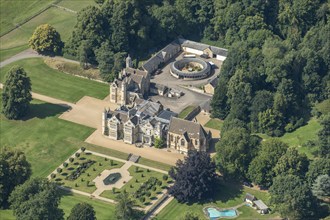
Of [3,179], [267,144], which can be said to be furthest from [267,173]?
[3,179]

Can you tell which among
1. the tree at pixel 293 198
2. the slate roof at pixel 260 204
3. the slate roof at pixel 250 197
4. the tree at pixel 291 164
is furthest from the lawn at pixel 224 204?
the tree at pixel 291 164

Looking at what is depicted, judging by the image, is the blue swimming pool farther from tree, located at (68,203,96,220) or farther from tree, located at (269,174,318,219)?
tree, located at (68,203,96,220)

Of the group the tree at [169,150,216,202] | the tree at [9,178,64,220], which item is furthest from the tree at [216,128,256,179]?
the tree at [9,178,64,220]

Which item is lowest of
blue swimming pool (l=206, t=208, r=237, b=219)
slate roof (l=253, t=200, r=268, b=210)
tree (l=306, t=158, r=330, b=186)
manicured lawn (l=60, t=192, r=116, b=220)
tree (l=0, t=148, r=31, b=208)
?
manicured lawn (l=60, t=192, r=116, b=220)

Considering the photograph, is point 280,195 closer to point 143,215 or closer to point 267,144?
point 267,144

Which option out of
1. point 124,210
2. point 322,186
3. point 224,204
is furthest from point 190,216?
point 322,186

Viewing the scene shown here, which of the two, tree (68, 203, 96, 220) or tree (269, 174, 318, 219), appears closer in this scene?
tree (68, 203, 96, 220)
